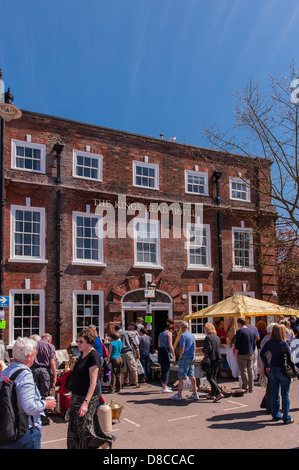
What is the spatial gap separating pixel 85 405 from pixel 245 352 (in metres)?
6.39

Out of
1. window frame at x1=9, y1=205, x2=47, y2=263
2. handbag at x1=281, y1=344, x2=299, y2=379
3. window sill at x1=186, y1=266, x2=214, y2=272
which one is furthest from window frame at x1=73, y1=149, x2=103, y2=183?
handbag at x1=281, y1=344, x2=299, y2=379

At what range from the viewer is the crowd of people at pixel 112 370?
442 cm

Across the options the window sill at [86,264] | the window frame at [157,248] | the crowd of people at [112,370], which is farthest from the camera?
the window frame at [157,248]

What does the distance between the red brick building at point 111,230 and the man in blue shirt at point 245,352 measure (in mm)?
4198

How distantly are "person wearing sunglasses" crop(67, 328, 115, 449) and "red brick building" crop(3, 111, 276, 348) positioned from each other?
924 centimetres

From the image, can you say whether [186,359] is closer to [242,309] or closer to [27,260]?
[242,309]

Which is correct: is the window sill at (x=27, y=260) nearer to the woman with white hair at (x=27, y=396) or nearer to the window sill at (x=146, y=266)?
the window sill at (x=146, y=266)

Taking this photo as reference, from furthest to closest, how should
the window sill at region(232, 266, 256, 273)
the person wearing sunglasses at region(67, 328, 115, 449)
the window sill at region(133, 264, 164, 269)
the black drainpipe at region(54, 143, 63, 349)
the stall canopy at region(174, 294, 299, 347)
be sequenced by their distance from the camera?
the window sill at region(232, 266, 256, 273), the window sill at region(133, 264, 164, 269), the black drainpipe at region(54, 143, 63, 349), the stall canopy at region(174, 294, 299, 347), the person wearing sunglasses at region(67, 328, 115, 449)

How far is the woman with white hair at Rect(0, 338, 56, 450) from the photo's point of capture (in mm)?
4141

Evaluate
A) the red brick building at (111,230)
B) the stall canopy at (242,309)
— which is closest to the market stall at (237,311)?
the stall canopy at (242,309)

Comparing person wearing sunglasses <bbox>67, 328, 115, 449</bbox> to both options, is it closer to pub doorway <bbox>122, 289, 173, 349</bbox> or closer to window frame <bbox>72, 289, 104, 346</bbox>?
window frame <bbox>72, 289, 104, 346</bbox>

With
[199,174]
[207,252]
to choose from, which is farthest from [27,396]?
[199,174]

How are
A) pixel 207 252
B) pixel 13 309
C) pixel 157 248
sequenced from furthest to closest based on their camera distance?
pixel 207 252 < pixel 157 248 < pixel 13 309

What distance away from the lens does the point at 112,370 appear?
11.3 m
